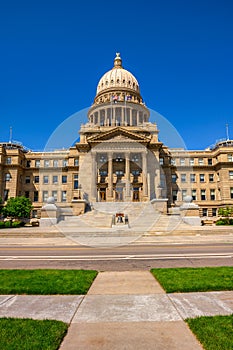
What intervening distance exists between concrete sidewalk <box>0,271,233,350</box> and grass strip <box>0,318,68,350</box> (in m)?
0.19

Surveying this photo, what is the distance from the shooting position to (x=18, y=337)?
4.33 m

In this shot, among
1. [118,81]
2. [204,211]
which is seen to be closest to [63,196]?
[204,211]

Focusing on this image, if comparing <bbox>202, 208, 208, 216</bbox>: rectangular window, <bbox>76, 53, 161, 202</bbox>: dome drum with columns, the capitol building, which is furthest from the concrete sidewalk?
<bbox>202, 208, 208, 216</bbox>: rectangular window

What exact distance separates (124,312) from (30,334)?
215 centimetres

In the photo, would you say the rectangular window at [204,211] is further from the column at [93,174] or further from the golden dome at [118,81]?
the golden dome at [118,81]

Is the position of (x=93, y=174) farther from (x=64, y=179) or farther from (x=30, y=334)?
(x=30, y=334)

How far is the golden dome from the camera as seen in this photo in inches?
3383

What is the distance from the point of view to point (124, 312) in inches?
227

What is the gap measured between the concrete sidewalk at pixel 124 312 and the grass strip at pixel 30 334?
0.19 metres

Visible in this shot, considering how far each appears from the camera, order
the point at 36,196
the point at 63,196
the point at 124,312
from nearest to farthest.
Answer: the point at 124,312
the point at 63,196
the point at 36,196

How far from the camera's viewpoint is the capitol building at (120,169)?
54062mm

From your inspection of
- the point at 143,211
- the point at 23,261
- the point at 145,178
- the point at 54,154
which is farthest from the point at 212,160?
the point at 23,261

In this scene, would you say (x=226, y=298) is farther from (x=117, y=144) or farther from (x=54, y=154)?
(x=54, y=154)

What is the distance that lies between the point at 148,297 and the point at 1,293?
419 centimetres
